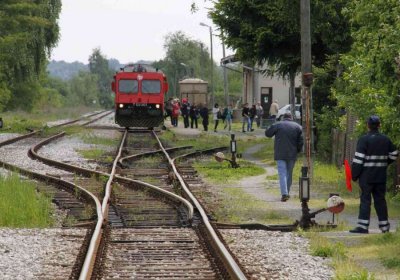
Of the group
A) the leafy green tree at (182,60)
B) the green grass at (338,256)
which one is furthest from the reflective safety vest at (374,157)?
the leafy green tree at (182,60)

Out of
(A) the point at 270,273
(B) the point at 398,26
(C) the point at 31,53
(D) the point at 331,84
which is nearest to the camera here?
(A) the point at 270,273

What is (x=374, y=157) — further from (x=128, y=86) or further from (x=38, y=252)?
(x=128, y=86)

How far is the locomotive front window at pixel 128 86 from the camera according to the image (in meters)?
44.2

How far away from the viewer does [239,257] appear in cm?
1077

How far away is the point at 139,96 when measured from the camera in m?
43.9

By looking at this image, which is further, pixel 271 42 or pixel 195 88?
pixel 195 88

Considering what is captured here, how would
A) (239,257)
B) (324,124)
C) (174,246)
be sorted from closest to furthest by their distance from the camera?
(239,257) < (174,246) < (324,124)

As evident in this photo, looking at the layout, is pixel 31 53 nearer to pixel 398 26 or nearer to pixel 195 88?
pixel 195 88

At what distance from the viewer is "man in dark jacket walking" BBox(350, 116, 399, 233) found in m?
12.6

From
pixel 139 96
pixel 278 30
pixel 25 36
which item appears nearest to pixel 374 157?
pixel 278 30

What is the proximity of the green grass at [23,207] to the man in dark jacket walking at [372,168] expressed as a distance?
189 inches

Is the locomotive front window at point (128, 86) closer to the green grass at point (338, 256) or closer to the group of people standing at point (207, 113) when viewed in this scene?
the group of people standing at point (207, 113)

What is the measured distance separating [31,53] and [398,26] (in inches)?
1747

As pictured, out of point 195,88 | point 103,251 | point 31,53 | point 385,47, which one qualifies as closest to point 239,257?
point 103,251
